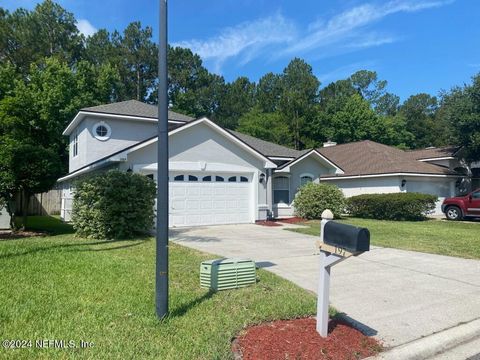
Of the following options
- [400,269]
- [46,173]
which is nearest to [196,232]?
[46,173]

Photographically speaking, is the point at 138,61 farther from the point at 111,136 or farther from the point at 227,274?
the point at 227,274

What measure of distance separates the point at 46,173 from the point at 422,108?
6526 cm

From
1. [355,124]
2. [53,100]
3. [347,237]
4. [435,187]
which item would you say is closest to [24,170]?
[347,237]

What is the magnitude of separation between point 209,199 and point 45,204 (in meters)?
14.9

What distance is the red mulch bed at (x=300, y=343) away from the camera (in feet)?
13.5

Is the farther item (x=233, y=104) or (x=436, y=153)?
(x=233, y=104)

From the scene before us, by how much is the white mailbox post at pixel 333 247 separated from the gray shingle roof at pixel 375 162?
65.7 feet

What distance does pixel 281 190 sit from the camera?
21.8m

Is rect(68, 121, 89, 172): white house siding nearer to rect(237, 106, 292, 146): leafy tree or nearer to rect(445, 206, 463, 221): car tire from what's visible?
rect(445, 206, 463, 221): car tire

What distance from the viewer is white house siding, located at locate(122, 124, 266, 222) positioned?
1584 centimetres

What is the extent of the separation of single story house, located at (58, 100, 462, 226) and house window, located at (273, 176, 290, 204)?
→ 0.18 feet

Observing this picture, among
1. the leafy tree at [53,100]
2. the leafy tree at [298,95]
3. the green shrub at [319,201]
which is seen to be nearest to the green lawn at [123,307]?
the green shrub at [319,201]

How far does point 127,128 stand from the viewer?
20531 mm

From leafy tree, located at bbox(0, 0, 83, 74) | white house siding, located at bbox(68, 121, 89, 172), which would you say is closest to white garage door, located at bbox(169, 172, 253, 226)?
white house siding, located at bbox(68, 121, 89, 172)
